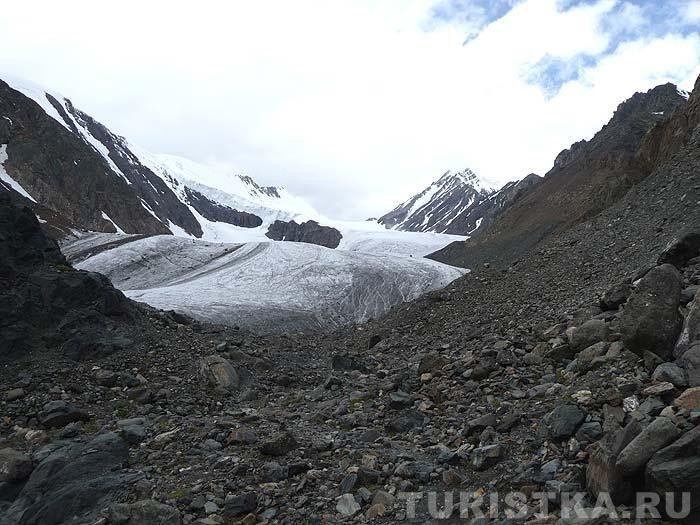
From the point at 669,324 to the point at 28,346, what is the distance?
9932 mm

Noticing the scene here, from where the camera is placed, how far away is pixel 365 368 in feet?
34.7

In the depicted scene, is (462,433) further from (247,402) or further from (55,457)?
(55,457)

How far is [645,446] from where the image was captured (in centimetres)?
373

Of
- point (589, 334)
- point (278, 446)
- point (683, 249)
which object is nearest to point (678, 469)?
point (589, 334)

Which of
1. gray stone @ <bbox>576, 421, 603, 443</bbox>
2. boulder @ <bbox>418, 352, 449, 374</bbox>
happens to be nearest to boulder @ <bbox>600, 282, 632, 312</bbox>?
boulder @ <bbox>418, 352, 449, 374</bbox>

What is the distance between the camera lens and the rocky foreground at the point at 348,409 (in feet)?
14.8

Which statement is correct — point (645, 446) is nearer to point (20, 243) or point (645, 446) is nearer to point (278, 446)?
point (278, 446)

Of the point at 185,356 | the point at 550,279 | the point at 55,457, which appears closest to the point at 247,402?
the point at 185,356

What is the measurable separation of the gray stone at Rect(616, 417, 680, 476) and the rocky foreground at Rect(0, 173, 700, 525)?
1 centimetres

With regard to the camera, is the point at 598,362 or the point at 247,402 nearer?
the point at 598,362

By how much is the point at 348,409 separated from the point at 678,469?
4724 mm

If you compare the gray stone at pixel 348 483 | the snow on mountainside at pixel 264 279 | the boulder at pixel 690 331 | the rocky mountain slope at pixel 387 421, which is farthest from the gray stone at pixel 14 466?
the snow on mountainside at pixel 264 279

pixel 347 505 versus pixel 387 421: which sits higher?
pixel 387 421

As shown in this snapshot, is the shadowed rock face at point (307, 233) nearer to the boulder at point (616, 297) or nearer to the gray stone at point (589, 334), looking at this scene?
the boulder at point (616, 297)
